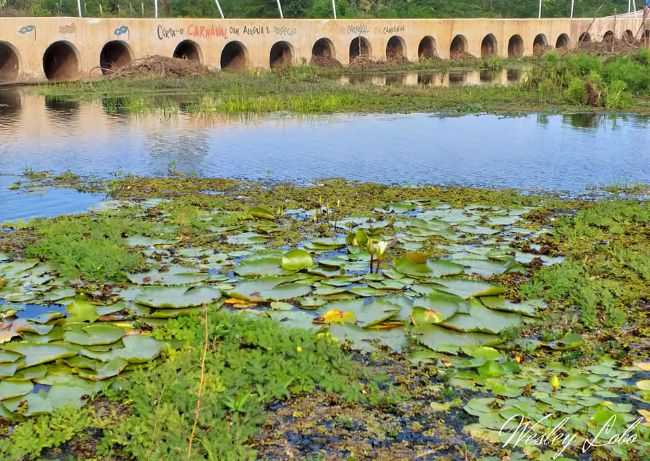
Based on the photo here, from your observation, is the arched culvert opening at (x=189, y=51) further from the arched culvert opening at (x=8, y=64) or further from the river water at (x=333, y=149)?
the river water at (x=333, y=149)

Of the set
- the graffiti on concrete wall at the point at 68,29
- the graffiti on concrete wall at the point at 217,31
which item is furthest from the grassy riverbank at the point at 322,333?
the graffiti on concrete wall at the point at 217,31

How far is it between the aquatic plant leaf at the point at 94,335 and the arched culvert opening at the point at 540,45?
138ft

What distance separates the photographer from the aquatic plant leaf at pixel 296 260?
566 cm

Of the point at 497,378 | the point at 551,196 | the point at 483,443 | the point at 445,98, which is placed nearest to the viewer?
the point at 483,443

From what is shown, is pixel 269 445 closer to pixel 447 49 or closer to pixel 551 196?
pixel 551 196

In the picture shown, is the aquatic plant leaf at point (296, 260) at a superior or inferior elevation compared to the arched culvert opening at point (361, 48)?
inferior

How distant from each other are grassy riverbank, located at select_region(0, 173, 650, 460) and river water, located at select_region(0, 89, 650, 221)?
7.09 feet

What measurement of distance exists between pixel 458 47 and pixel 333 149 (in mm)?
31371

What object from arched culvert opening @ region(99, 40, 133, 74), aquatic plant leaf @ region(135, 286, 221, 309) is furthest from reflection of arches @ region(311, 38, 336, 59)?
aquatic plant leaf @ region(135, 286, 221, 309)

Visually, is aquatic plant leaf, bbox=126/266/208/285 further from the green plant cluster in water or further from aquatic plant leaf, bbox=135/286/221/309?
the green plant cluster in water

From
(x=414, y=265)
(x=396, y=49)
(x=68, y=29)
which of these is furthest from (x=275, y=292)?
(x=396, y=49)

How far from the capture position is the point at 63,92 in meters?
21.6

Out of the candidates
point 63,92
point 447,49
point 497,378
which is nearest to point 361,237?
point 497,378

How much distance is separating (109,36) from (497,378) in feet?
80.8
